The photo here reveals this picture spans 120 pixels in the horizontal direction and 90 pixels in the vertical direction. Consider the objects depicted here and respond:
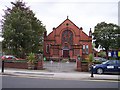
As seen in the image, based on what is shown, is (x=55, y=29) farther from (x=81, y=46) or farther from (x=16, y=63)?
(x=16, y=63)

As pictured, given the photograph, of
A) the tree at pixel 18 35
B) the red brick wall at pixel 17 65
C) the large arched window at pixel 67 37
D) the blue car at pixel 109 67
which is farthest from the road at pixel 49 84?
the large arched window at pixel 67 37

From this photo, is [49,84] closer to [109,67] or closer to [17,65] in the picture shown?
[109,67]

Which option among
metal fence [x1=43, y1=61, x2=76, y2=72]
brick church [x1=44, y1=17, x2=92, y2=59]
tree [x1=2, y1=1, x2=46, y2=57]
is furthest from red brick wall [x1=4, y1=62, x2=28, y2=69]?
brick church [x1=44, y1=17, x2=92, y2=59]

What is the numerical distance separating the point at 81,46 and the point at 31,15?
1573 centimetres

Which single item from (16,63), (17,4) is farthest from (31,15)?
(16,63)

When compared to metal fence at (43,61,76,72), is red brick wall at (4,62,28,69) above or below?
above

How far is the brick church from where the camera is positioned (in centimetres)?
6538

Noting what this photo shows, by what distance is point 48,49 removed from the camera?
220 feet

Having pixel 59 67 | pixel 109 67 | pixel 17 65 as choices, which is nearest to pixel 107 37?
pixel 59 67

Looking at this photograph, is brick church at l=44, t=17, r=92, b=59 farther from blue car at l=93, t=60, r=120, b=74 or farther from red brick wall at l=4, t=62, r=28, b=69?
blue car at l=93, t=60, r=120, b=74

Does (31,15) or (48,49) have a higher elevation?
(31,15)

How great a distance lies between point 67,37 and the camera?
219 feet

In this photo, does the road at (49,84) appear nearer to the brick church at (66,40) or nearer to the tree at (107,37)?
the brick church at (66,40)

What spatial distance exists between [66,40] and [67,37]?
84cm
